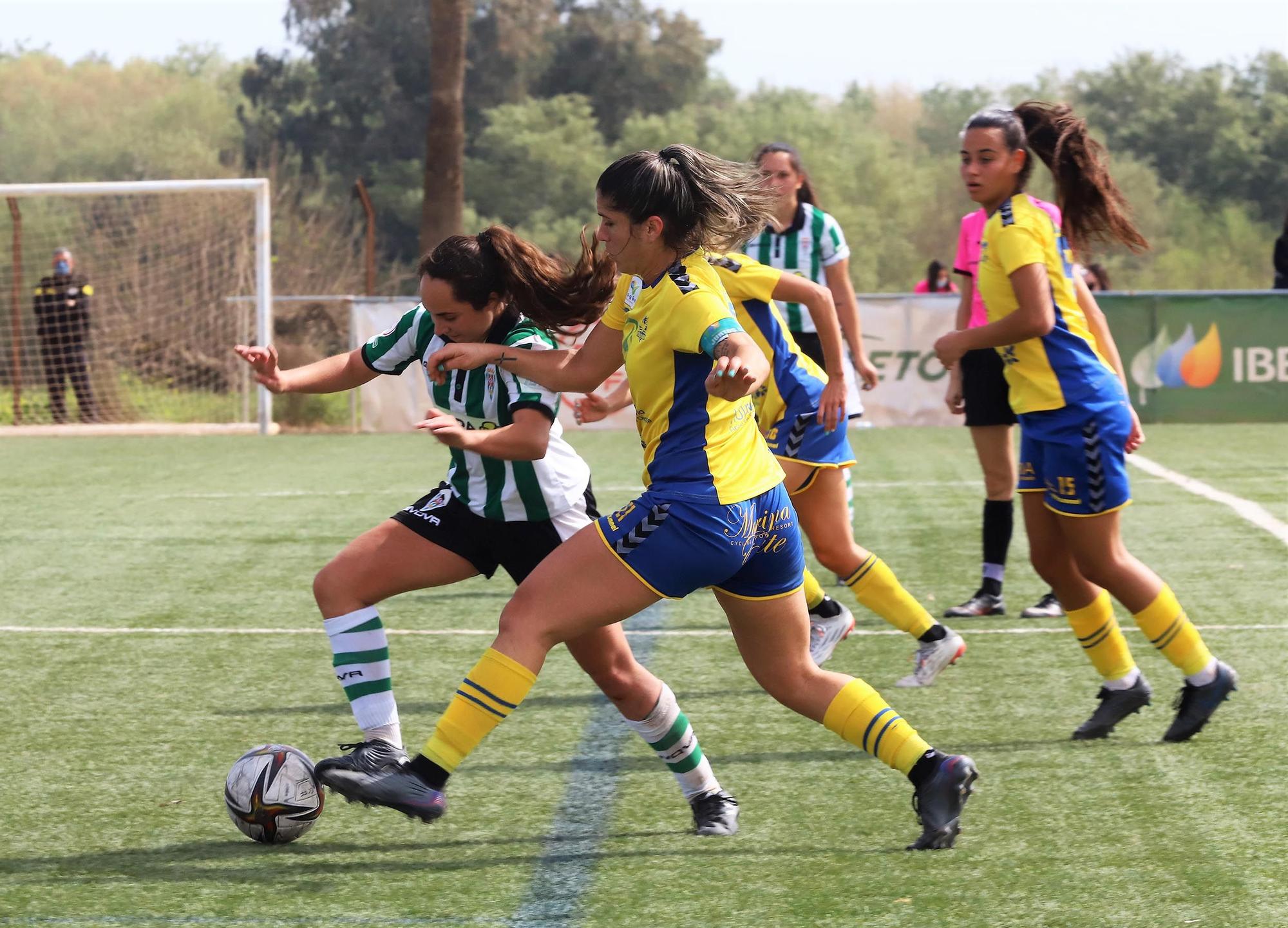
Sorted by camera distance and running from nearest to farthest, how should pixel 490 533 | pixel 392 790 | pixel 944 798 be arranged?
pixel 392 790 → pixel 944 798 → pixel 490 533

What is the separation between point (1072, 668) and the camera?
584 cm

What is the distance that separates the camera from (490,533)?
4.20m

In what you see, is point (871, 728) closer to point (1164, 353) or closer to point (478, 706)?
point (478, 706)

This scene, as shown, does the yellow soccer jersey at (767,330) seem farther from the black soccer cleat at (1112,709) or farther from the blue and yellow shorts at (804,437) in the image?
the black soccer cleat at (1112,709)

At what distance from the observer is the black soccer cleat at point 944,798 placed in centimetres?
371

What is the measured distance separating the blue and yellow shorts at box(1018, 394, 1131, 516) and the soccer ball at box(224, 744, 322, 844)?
2.20 meters

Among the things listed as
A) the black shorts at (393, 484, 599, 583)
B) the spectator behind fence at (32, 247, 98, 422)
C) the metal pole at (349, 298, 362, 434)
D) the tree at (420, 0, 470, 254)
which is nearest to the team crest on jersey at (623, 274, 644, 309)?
the black shorts at (393, 484, 599, 583)

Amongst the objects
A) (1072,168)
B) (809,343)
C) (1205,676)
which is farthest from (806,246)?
(1205,676)

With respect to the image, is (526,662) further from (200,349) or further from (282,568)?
(200,349)

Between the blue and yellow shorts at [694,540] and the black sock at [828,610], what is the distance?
2.43 metres

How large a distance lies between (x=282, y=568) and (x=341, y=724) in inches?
136

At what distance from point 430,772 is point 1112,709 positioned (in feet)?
7.29

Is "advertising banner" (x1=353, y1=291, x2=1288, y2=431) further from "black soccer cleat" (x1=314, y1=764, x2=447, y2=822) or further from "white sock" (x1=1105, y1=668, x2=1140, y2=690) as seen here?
"black soccer cleat" (x1=314, y1=764, x2=447, y2=822)

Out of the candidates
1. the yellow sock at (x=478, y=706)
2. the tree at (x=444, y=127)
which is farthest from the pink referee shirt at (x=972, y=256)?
the tree at (x=444, y=127)
